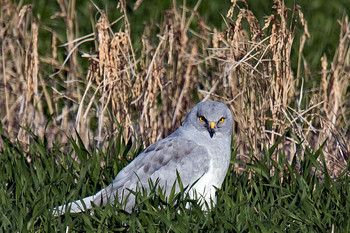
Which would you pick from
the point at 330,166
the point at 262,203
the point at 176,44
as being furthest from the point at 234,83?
the point at 262,203

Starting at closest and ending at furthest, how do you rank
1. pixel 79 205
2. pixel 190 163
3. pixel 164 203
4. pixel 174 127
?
pixel 164 203, pixel 79 205, pixel 190 163, pixel 174 127

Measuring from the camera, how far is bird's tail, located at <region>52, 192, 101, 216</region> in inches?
163

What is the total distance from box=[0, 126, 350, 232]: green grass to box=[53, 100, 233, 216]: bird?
13 cm

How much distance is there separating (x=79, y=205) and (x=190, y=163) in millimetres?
792

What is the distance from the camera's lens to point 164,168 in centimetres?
464

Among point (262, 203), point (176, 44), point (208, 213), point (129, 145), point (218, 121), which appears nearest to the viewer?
point (208, 213)

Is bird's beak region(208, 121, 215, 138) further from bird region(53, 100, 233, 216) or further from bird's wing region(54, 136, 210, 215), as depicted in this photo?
bird's wing region(54, 136, 210, 215)

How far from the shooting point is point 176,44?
5828 mm

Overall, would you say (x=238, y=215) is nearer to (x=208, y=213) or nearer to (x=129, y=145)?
(x=208, y=213)

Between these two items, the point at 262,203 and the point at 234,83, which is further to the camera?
the point at 234,83

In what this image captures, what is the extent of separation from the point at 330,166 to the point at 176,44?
64.3 inches

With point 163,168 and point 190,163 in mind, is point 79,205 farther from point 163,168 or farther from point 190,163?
point 190,163

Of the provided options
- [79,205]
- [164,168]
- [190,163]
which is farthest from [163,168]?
[79,205]

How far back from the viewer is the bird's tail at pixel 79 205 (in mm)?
4136
